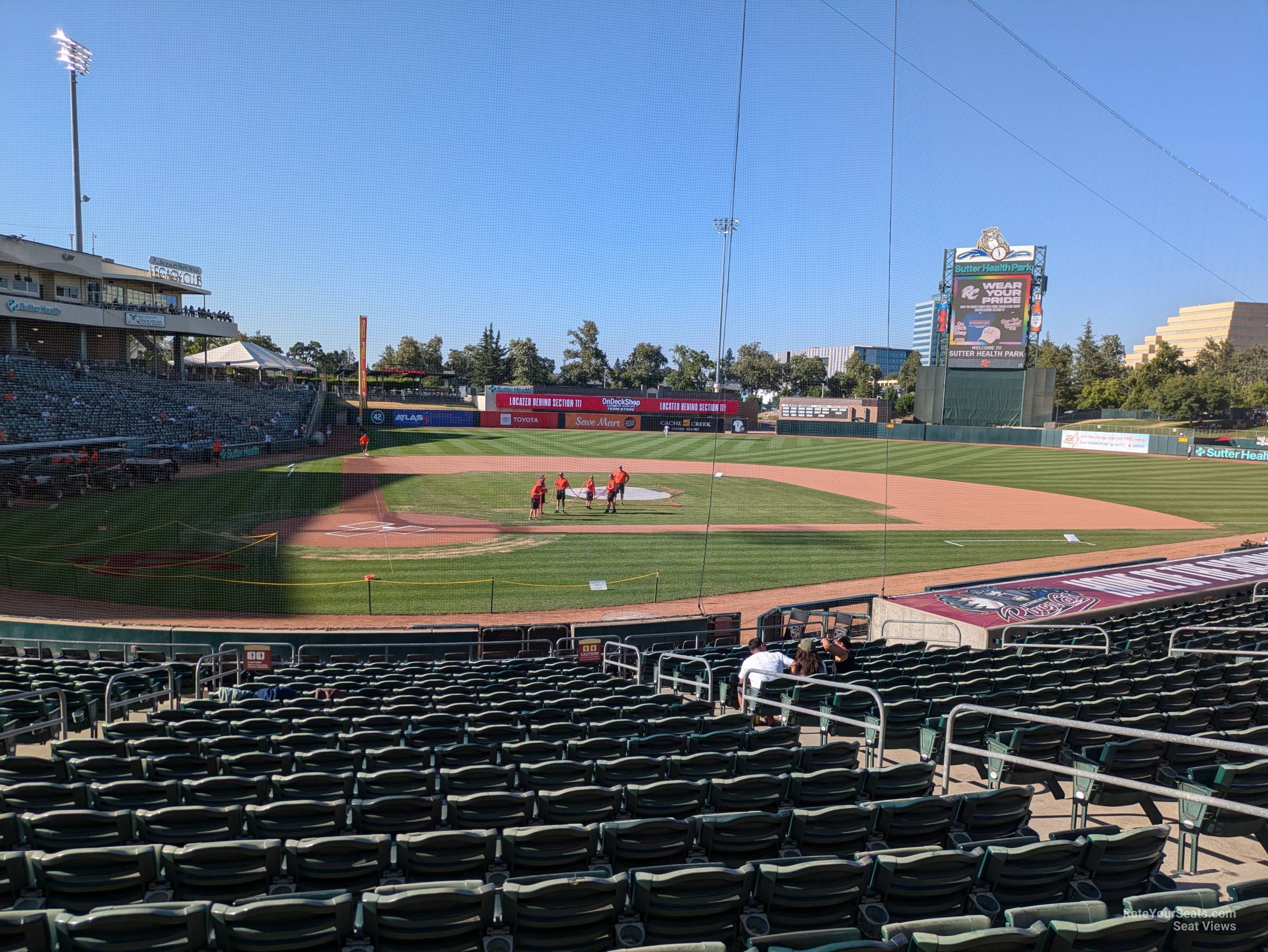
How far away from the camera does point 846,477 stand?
145 ft

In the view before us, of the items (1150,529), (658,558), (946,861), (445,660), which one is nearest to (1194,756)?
(946,861)

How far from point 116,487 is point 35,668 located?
2311cm

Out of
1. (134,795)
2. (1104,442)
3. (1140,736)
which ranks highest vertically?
(1104,442)

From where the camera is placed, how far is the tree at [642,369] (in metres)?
109

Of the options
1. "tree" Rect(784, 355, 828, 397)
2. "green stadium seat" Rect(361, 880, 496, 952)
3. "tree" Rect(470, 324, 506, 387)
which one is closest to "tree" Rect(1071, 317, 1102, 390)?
"tree" Rect(784, 355, 828, 397)

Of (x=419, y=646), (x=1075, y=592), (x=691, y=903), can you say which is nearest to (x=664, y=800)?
(x=691, y=903)

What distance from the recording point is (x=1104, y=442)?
6047cm

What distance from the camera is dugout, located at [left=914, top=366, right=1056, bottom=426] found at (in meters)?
65.0

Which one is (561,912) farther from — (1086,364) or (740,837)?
(1086,364)

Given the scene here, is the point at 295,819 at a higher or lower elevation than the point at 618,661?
higher

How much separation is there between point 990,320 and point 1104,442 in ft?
44.7

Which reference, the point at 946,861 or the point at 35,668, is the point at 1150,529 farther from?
the point at 35,668

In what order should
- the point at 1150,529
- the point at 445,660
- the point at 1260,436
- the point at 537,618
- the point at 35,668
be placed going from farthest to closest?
the point at 1260,436, the point at 1150,529, the point at 537,618, the point at 445,660, the point at 35,668

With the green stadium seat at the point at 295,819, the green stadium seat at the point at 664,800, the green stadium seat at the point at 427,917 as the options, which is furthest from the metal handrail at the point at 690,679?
the green stadium seat at the point at 427,917
